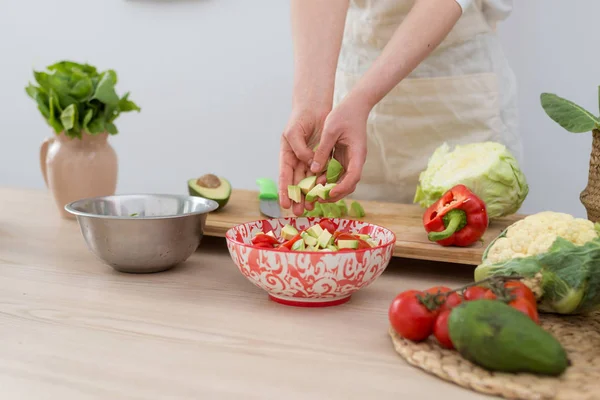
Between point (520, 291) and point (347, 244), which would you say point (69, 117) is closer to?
point (347, 244)

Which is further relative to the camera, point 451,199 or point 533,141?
point 533,141

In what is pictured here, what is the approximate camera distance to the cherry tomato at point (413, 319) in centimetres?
97

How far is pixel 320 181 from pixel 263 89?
2.12 meters

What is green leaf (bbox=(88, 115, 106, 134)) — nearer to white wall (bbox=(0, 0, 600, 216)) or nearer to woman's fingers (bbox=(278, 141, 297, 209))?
woman's fingers (bbox=(278, 141, 297, 209))

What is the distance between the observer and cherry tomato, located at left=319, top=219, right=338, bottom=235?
1327 mm

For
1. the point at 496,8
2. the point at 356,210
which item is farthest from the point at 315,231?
the point at 496,8

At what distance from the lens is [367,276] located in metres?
1.18

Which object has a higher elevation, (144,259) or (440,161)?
(440,161)

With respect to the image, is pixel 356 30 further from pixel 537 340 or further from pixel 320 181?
pixel 537 340

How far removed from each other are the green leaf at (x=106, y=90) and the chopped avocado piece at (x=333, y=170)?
2.23ft

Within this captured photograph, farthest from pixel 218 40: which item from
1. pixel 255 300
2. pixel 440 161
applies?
pixel 255 300

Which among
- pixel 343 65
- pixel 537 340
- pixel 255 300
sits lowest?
pixel 255 300

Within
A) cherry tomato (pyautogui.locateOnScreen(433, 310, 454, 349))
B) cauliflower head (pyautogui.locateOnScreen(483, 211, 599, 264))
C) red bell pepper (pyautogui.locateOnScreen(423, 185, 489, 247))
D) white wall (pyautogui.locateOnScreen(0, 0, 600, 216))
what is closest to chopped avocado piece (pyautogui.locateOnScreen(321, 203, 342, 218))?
red bell pepper (pyautogui.locateOnScreen(423, 185, 489, 247))

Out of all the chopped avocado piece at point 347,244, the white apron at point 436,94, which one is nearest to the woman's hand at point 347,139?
the chopped avocado piece at point 347,244
